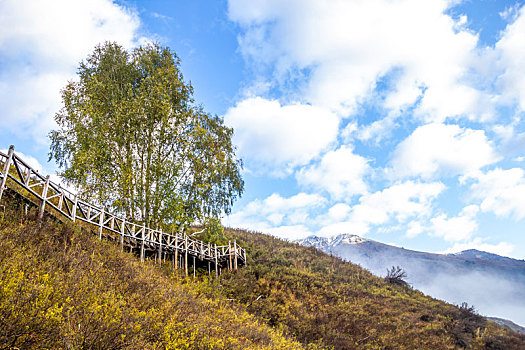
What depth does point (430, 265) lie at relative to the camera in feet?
458

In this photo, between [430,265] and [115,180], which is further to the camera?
[430,265]

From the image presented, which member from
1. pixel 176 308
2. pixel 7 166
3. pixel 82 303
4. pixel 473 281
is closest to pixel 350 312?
pixel 176 308

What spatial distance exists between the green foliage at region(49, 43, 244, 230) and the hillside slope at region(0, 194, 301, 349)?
6370 mm

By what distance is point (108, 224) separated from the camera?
1689 centimetres

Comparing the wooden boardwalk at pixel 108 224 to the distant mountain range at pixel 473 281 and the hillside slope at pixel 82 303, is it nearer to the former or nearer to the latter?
the hillside slope at pixel 82 303

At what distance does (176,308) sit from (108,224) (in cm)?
1077

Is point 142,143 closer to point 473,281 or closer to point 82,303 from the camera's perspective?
point 82,303

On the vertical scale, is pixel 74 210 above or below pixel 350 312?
above

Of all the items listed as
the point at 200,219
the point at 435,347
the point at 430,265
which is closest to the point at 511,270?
the point at 430,265

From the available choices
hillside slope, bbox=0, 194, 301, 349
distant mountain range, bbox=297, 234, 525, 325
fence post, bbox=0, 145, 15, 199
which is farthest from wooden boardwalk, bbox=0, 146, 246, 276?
distant mountain range, bbox=297, 234, 525, 325

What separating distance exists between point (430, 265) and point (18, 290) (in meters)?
162

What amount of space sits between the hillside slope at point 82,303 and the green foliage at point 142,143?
637cm

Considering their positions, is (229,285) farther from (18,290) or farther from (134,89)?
(18,290)

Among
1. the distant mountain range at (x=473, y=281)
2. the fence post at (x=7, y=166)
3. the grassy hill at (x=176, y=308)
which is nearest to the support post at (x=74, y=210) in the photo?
the grassy hill at (x=176, y=308)
